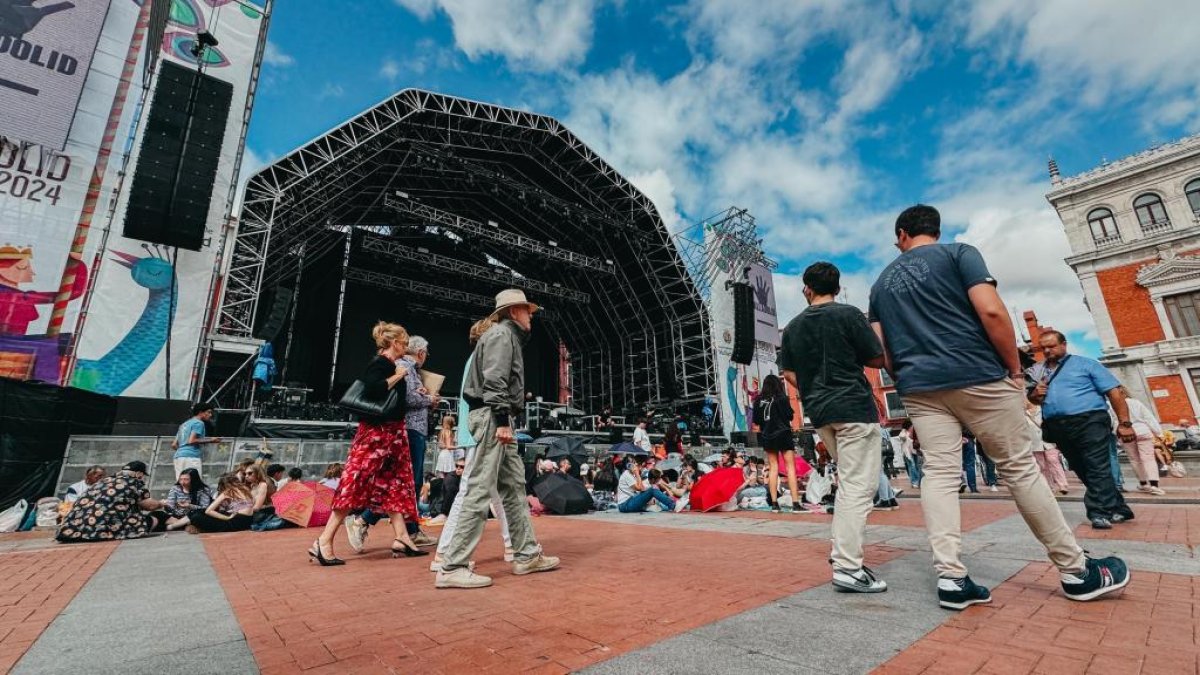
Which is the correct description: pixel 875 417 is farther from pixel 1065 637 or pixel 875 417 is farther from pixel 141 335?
pixel 141 335

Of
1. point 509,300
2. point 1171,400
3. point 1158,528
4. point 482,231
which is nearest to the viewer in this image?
point 509,300

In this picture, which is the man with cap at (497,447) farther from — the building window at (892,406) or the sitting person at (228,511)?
the building window at (892,406)

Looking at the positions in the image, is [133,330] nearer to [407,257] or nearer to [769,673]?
[407,257]

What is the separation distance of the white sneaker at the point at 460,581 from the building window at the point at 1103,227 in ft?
110

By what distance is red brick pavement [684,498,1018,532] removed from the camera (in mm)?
4449

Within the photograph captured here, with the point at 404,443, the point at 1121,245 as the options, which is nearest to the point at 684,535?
the point at 404,443

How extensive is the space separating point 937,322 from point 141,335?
43.7ft

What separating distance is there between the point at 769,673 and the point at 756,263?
23442 millimetres

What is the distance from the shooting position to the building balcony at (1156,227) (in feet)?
74.4

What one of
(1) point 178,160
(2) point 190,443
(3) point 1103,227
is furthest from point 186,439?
(3) point 1103,227

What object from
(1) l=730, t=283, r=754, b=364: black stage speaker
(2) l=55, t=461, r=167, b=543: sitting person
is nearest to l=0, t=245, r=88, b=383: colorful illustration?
(2) l=55, t=461, r=167, b=543: sitting person

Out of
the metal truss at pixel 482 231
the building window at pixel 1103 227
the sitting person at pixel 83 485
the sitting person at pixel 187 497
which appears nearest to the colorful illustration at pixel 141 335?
Result: the sitting person at pixel 83 485

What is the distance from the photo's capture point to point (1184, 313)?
21.8 m

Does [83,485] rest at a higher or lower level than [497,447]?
lower
